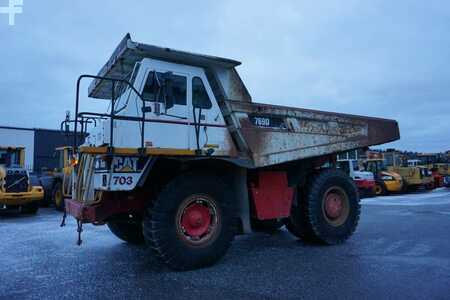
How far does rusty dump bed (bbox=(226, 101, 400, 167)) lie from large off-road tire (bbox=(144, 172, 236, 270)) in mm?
932

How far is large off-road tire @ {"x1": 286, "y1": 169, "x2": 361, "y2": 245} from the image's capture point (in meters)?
7.40

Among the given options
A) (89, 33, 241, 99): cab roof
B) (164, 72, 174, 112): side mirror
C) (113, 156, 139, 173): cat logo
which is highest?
(89, 33, 241, 99): cab roof

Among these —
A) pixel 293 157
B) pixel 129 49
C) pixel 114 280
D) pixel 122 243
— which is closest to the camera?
pixel 114 280

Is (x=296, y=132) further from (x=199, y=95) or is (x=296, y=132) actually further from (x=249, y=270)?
(x=249, y=270)

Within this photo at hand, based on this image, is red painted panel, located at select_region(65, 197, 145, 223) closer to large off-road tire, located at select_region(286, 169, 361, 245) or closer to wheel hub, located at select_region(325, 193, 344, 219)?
large off-road tire, located at select_region(286, 169, 361, 245)

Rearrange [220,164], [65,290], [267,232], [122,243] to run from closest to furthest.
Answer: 1. [65,290]
2. [220,164]
3. [122,243]
4. [267,232]

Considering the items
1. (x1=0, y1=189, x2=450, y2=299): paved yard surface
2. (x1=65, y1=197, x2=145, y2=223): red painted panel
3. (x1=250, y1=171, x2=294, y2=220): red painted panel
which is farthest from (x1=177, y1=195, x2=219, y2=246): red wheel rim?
(x1=250, y1=171, x2=294, y2=220): red painted panel

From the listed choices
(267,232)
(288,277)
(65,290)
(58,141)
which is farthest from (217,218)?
(58,141)

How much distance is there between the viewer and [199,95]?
20.4ft

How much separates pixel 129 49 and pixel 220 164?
2249 millimetres

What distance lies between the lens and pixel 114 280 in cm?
526

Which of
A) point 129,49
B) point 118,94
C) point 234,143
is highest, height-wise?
point 129,49

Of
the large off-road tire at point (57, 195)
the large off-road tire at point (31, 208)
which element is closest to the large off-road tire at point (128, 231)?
the large off-road tire at point (31, 208)

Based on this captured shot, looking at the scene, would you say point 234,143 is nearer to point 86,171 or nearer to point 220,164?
point 220,164
